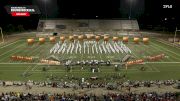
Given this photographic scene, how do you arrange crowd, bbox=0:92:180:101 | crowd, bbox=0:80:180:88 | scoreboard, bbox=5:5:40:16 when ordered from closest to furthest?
1. crowd, bbox=0:92:180:101
2. crowd, bbox=0:80:180:88
3. scoreboard, bbox=5:5:40:16

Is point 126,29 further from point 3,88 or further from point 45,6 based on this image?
point 3,88

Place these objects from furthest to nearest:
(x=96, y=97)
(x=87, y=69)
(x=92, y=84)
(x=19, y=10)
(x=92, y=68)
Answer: (x=19, y=10) → (x=87, y=69) → (x=92, y=68) → (x=92, y=84) → (x=96, y=97)

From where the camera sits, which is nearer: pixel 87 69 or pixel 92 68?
pixel 92 68

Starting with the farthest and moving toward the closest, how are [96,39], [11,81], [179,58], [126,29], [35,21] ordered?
[35,21]
[126,29]
[96,39]
[179,58]
[11,81]

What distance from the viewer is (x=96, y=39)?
220 feet

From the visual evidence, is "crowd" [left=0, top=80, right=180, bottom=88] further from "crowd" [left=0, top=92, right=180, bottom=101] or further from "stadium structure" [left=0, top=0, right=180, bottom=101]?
"crowd" [left=0, top=92, right=180, bottom=101]

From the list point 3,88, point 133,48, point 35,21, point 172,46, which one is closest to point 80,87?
point 3,88

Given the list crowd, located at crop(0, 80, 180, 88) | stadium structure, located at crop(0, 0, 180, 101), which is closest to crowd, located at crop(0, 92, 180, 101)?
stadium structure, located at crop(0, 0, 180, 101)

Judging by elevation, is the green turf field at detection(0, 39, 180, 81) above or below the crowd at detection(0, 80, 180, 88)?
below

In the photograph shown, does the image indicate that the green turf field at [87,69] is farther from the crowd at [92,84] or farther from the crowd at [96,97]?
the crowd at [96,97]

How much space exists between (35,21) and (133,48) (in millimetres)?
49791

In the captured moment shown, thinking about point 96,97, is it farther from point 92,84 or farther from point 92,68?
point 92,68

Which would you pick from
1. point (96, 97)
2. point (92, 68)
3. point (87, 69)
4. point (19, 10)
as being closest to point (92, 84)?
point (96, 97)

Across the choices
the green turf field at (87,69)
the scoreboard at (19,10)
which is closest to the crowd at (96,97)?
the green turf field at (87,69)
